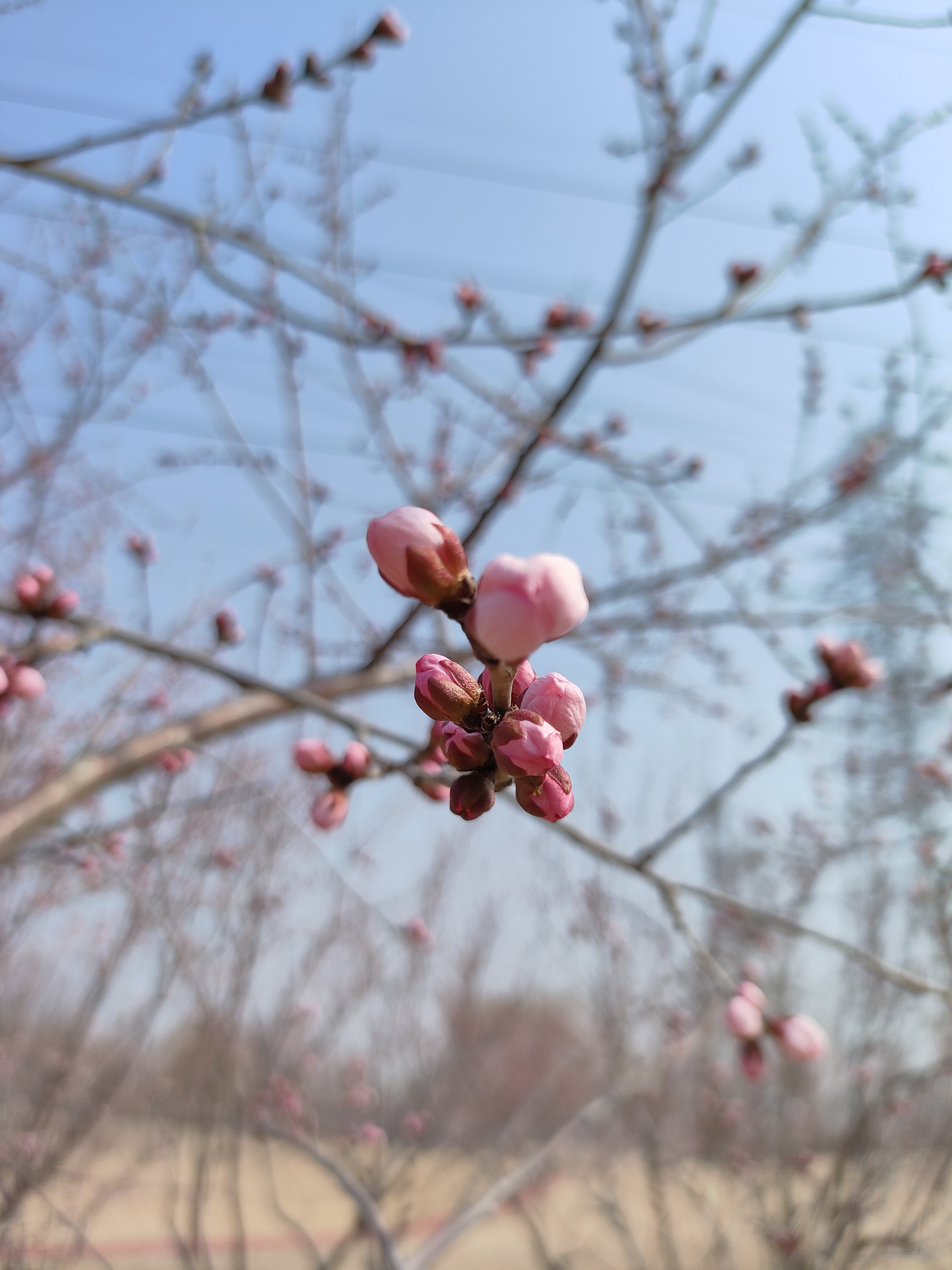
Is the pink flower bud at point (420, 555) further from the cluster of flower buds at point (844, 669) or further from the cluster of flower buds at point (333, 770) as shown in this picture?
the cluster of flower buds at point (844, 669)

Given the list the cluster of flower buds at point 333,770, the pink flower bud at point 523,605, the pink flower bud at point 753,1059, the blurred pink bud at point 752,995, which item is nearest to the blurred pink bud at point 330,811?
the cluster of flower buds at point 333,770

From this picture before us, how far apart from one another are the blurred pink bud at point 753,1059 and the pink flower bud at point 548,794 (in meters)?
1.10

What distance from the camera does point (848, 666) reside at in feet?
4.23

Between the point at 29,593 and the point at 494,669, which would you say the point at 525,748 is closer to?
the point at 494,669

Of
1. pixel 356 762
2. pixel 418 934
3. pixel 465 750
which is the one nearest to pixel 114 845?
pixel 418 934

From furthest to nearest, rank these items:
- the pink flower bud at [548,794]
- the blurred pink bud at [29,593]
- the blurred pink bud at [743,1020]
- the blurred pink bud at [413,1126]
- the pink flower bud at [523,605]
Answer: the blurred pink bud at [413,1126], the blurred pink bud at [29,593], the blurred pink bud at [743,1020], the pink flower bud at [548,794], the pink flower bud at [523,605]

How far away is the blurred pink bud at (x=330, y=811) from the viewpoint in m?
1.20

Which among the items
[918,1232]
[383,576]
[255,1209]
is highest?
[383,576]

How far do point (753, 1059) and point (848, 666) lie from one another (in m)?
0.82

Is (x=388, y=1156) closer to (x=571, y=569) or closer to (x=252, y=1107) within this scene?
(x=252, y=1107)

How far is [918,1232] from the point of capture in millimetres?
3180

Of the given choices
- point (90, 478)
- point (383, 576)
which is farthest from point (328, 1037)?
point (383, 576)

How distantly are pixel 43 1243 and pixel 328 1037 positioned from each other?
8.31ft

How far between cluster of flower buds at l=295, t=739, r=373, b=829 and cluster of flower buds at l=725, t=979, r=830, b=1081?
2.49 ft
